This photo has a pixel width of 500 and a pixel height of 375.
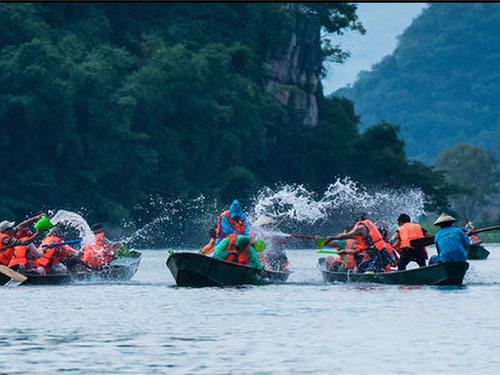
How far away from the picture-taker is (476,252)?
5428 cm

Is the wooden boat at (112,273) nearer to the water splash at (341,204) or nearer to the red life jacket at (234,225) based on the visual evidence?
the red life jacket at (234,225)

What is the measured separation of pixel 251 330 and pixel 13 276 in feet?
33.2

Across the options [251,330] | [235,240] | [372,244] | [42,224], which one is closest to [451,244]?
[372,244]

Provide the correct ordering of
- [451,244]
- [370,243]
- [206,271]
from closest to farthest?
[451,244] < [206,271] < [370,243]

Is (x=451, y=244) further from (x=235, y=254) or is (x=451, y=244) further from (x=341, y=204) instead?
(x=341, y=204)

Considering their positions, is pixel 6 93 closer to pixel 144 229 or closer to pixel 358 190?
pixel 144 229

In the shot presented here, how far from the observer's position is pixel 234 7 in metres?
81.2

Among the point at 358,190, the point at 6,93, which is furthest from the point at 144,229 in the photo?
the point at 358,190

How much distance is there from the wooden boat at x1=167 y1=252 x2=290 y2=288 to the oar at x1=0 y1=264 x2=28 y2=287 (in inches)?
130

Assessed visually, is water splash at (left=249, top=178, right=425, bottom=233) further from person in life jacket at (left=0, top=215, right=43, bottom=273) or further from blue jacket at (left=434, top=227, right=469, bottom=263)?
blue jacket at (left=434, top=227, right=469, bottom=263)

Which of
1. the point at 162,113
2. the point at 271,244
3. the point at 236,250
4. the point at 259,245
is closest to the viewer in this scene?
the point at 236,250

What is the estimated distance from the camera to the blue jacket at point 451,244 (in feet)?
88.6

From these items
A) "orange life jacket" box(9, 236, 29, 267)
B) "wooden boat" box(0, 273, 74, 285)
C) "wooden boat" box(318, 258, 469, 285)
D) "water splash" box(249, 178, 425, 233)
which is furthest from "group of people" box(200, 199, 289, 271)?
"water splash" box(249, 178, 425, 233)

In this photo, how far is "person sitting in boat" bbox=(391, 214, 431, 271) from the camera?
28.1m
